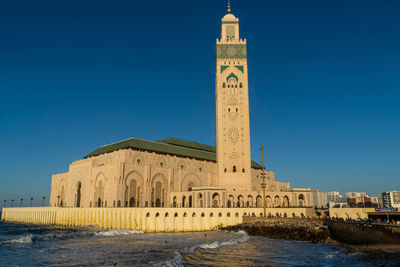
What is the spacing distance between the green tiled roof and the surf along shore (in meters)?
26.0

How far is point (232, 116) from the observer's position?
6975 centimetres

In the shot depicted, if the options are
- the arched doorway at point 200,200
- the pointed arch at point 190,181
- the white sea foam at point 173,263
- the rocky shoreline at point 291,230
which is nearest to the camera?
the white sea foam at point 173,263

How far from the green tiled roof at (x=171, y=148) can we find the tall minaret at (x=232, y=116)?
837 centimetres

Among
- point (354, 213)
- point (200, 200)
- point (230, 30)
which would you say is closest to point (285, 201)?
point (200, 200)

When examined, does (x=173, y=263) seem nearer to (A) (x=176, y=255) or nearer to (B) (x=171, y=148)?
(A) (x=176, y=255)

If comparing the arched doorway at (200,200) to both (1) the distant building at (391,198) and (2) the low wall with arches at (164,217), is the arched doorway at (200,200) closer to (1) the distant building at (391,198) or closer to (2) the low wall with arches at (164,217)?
(2) the low wall with arches at (164,217)

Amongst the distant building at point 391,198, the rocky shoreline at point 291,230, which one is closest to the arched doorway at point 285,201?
the rocky shoreline at point 291,230

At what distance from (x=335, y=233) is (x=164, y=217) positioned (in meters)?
23.4

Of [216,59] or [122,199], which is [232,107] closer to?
[216,59]

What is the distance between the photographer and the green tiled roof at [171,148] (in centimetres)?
6425

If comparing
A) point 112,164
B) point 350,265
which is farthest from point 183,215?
point 350,265

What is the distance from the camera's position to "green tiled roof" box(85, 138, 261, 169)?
6425 cm

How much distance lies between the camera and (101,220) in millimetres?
49312

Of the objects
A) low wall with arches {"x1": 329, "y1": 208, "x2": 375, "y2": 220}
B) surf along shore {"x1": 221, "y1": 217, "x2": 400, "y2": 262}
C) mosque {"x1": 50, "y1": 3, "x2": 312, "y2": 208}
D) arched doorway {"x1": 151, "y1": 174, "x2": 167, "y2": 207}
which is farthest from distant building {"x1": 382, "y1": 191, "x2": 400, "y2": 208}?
surf along shore {"x1": 221, "y1": 217, "x2": 400, "y2": 262}
